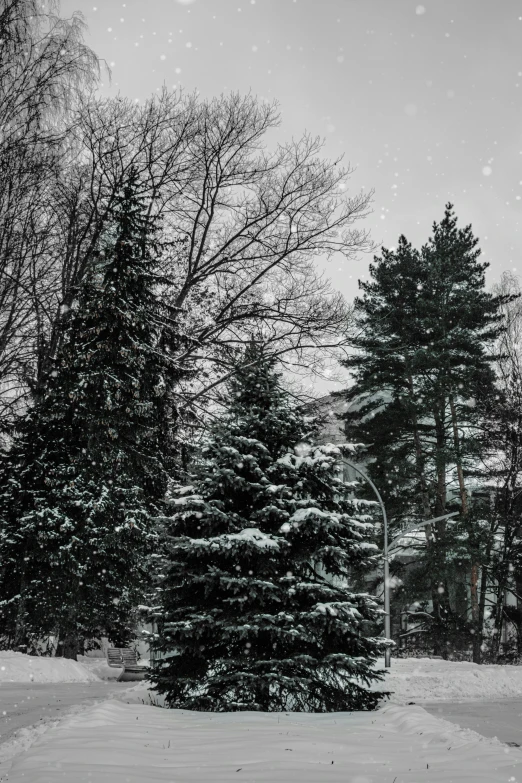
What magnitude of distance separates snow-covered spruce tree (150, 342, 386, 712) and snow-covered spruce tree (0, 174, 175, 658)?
12.9 feet

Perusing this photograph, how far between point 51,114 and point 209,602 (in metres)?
10.0

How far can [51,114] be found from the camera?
13.3 metres

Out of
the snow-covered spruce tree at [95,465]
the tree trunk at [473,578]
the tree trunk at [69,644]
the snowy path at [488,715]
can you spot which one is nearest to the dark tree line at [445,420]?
the tree trunk at [473,578]

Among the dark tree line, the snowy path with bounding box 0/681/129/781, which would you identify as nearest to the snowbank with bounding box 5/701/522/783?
the snowy path with bounding box 0/681/129/781

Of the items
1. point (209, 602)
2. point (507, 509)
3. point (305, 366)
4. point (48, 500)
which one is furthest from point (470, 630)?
point (209, 602)

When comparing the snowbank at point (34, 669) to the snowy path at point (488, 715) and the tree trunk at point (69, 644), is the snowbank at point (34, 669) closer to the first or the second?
the tree trunk at point (69, 644)

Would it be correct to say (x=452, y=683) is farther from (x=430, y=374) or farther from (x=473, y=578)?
(x=430, y=374)

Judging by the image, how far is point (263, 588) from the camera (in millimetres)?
9711

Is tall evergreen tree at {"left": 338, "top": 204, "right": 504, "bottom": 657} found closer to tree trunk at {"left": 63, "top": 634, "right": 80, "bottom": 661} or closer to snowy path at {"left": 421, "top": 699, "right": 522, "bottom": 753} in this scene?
snowy path at {"left": 421, "top": 699, "right": 522, "bottom": 753}

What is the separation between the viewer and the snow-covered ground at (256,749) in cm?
480

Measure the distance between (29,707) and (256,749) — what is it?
5.92 m

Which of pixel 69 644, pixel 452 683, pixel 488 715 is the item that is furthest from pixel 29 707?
pixel 69 644

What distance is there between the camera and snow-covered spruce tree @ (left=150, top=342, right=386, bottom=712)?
31.4ft

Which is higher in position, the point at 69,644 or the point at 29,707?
the point at 69,644
